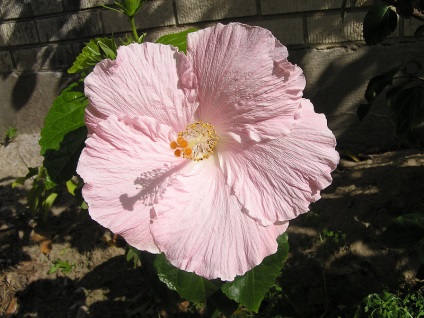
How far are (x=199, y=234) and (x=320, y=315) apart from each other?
135 centimetres

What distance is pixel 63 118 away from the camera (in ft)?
4.15

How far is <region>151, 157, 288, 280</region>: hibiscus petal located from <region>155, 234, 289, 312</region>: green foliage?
322 mm

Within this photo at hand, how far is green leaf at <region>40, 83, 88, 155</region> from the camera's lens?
49.6 inches

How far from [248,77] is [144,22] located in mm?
2340

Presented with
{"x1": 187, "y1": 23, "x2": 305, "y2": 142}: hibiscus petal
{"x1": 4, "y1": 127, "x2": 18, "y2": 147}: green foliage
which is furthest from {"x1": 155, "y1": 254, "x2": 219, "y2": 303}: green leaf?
{"x1": 4, "y1": 127, "x2": 18, "y2": 147}: green foliage

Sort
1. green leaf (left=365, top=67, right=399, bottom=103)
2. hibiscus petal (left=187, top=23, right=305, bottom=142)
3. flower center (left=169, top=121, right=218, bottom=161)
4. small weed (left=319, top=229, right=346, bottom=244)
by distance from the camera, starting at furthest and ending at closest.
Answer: green leaf (left=365, top=67, right=399, bottom=103) → small weed (left=319, top=229, right=346, bottom=244) → flower center (left=169, top=121, right=218, bottom=161) → hibiscus petal (left=187, top=23, right=305, bottom=142)

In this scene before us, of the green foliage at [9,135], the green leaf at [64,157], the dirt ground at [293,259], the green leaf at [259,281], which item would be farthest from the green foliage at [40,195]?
the green leaf at [259,281]

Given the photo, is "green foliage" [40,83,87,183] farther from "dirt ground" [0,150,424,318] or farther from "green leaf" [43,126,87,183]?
"dirt ground" [0,150,424,318]

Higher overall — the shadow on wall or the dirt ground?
the shadow on wall

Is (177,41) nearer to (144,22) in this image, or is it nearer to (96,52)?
(96,52)

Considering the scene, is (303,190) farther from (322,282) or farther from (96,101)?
(322,282)

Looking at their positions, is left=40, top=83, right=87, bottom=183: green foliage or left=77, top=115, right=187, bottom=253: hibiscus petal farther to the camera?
left=40, top=83, right=87, bottom=183: green foliage

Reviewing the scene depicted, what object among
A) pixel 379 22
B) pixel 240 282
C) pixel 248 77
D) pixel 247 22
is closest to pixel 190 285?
pixel 240 282

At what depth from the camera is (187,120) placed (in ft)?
3.51
